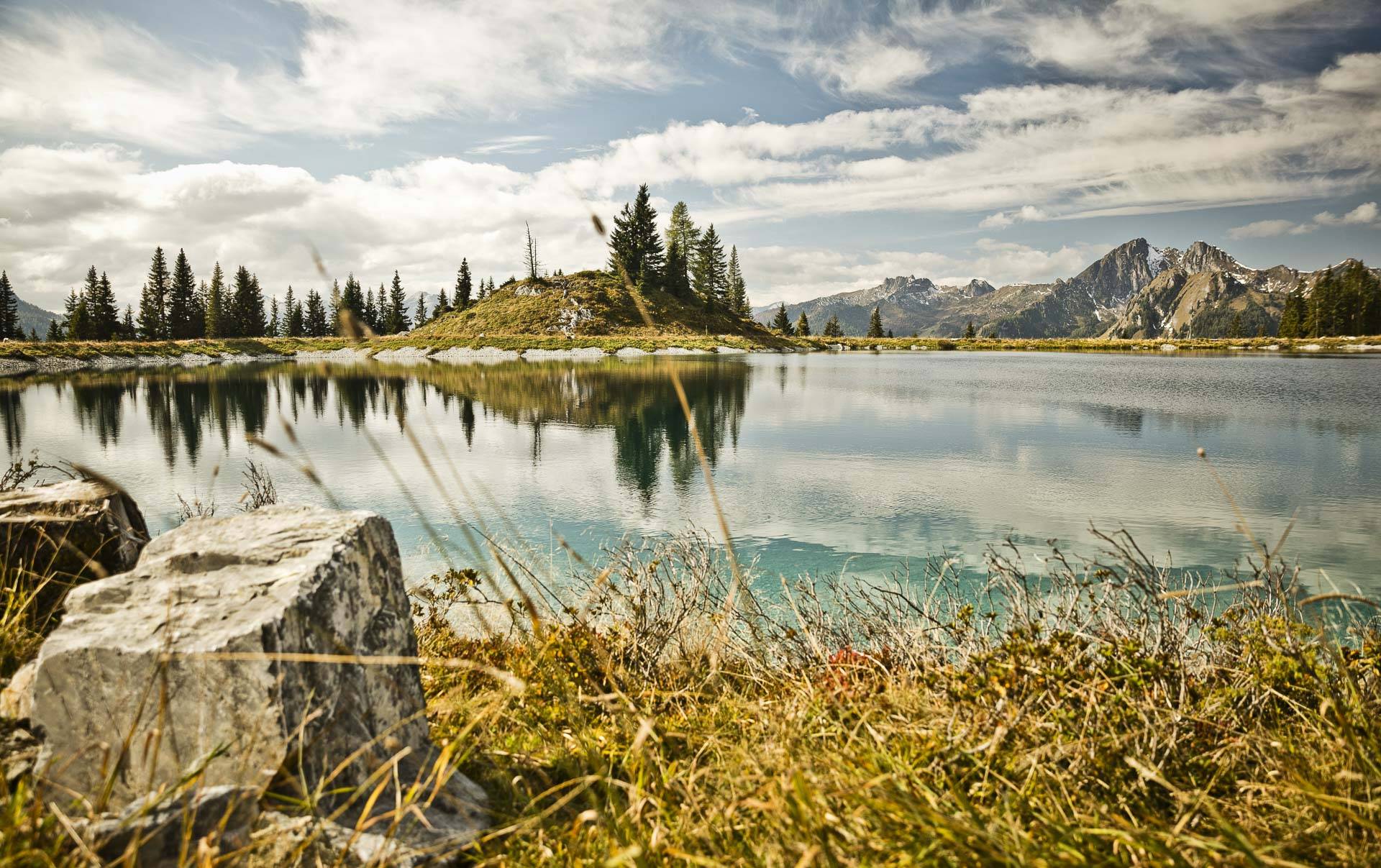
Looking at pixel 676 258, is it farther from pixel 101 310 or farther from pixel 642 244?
pixel 101 310

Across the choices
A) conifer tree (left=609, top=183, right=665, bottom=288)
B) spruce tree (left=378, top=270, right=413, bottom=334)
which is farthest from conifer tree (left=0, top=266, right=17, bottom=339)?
conifer tree (left=609, top=183, right=665, bottom=288)

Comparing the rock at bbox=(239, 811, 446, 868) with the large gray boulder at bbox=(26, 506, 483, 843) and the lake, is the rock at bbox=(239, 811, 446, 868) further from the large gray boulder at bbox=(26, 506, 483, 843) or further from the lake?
the lake

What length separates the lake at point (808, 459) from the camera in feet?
36.3

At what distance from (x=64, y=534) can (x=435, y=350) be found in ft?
284

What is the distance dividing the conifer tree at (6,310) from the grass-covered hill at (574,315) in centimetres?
5108

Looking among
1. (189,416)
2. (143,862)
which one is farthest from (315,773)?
(189,416)

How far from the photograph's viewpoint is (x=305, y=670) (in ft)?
7.46

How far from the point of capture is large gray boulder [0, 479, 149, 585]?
12.3ft

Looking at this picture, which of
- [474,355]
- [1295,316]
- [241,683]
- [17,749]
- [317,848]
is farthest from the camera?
[1295,316]

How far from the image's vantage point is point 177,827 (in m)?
1.80

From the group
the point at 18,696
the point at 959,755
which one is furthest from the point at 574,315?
the point at 959,755

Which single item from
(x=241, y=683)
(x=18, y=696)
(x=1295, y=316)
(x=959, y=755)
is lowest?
(x=959, y=755)

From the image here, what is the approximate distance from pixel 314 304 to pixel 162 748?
131 meters

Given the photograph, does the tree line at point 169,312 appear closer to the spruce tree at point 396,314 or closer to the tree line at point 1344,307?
the spruce tree at point 396,314
